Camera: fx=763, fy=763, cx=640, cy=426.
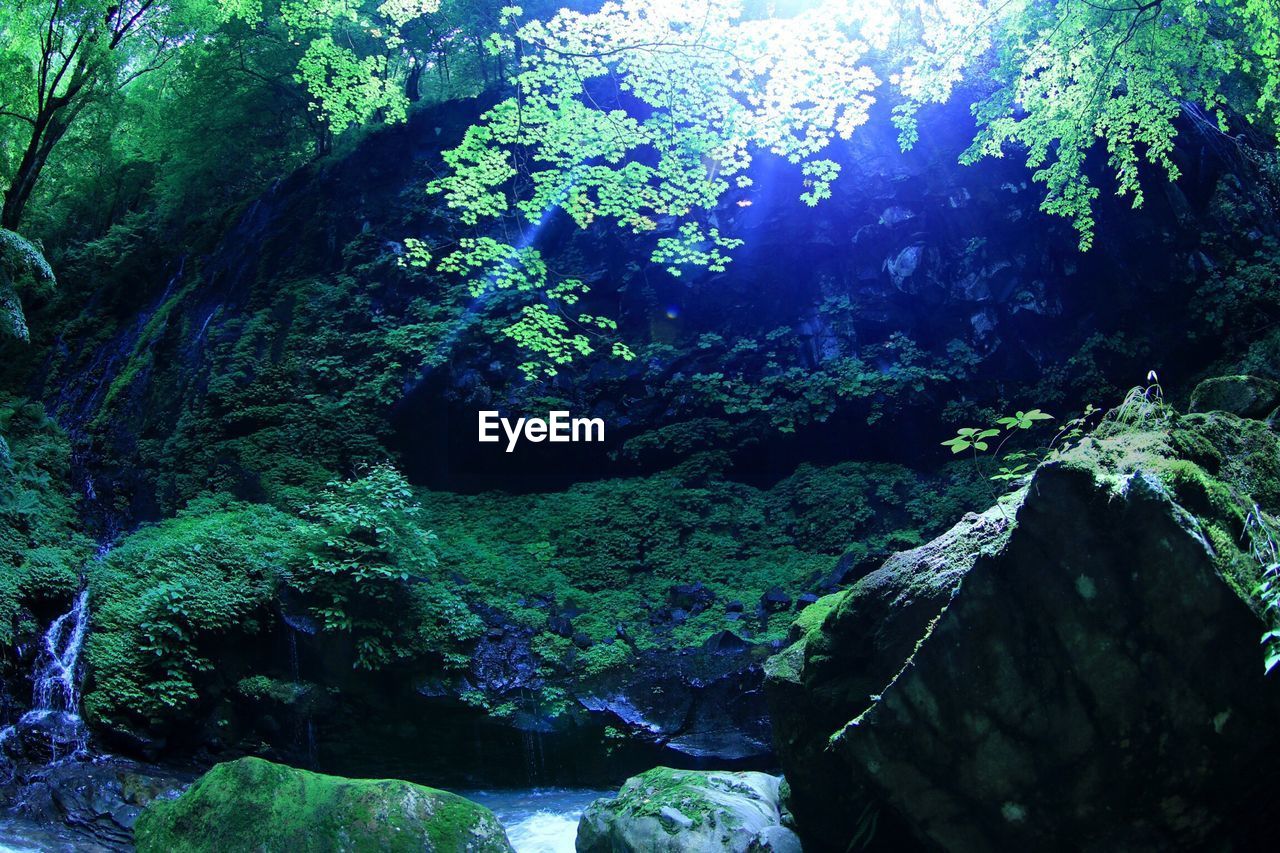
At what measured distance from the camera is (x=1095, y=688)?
292 cm

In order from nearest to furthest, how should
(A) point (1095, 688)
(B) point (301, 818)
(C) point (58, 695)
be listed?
(A) point (1095, 688), (B) point (301, 818), (C) point (58, 695)

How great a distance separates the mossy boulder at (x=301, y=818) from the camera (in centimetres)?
436

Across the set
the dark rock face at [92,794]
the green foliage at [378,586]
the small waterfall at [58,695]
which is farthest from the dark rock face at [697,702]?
the small waterfall at [58,695]

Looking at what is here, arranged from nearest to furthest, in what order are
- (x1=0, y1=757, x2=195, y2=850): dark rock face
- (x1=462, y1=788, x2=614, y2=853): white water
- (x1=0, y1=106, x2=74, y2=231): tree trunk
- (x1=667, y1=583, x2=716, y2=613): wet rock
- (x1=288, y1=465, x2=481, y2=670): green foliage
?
→ (x1=0, y1=757, x2=195, y2=850): dark rock face → (x1=462, y1=788, x2=614, y2=853): white water → (x1=288, y1=465, x2=481, y2=670): green foliage → (x1=667, y1=583, x2=716, y2=613): wet rock → (x1=0, y1=106, x2=74, y2=231): tree trunk

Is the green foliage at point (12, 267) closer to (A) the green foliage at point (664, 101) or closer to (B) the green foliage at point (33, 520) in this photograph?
(B) the green foliage at point (33, 520)

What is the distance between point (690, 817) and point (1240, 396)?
4670 mm

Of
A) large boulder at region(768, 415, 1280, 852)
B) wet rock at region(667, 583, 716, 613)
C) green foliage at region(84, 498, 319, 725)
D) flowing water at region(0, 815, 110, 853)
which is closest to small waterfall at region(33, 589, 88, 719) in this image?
green foliage at region(84, 498, 319, 725)

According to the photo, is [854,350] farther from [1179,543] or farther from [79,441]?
[79,441]

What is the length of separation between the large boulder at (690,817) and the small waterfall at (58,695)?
16.8ft

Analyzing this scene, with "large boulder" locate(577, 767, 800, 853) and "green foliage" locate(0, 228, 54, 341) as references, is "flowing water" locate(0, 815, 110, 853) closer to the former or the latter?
"large boulder" locate(577, 767, 800, 853)

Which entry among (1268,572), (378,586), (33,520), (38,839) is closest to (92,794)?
(38,839)

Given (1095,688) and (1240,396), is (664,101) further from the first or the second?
(1095,688)

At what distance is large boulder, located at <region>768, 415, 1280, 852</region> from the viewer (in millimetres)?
2725

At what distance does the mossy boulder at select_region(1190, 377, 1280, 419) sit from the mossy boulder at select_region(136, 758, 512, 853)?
5.59 meters
